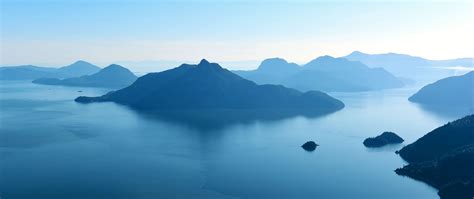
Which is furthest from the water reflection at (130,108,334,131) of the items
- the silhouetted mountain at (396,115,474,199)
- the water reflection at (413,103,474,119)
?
the silhouetted mountain at (396,115,474,199)

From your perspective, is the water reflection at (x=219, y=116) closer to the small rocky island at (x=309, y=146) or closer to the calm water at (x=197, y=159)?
the calm water at (x=197, y=159)

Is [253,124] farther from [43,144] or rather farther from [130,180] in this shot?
[130,180]

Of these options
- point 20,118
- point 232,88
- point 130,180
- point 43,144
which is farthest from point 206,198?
point 232,88

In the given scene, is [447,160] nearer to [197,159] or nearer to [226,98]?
[197,159]

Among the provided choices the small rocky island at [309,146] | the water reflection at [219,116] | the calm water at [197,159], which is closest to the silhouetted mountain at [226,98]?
the water reflection at [219,116]

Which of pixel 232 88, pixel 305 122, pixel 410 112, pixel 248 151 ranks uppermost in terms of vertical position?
pixel 232 88

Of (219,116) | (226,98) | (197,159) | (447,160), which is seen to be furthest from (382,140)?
(226,98)

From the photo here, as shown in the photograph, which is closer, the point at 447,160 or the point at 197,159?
the point at 447,160
